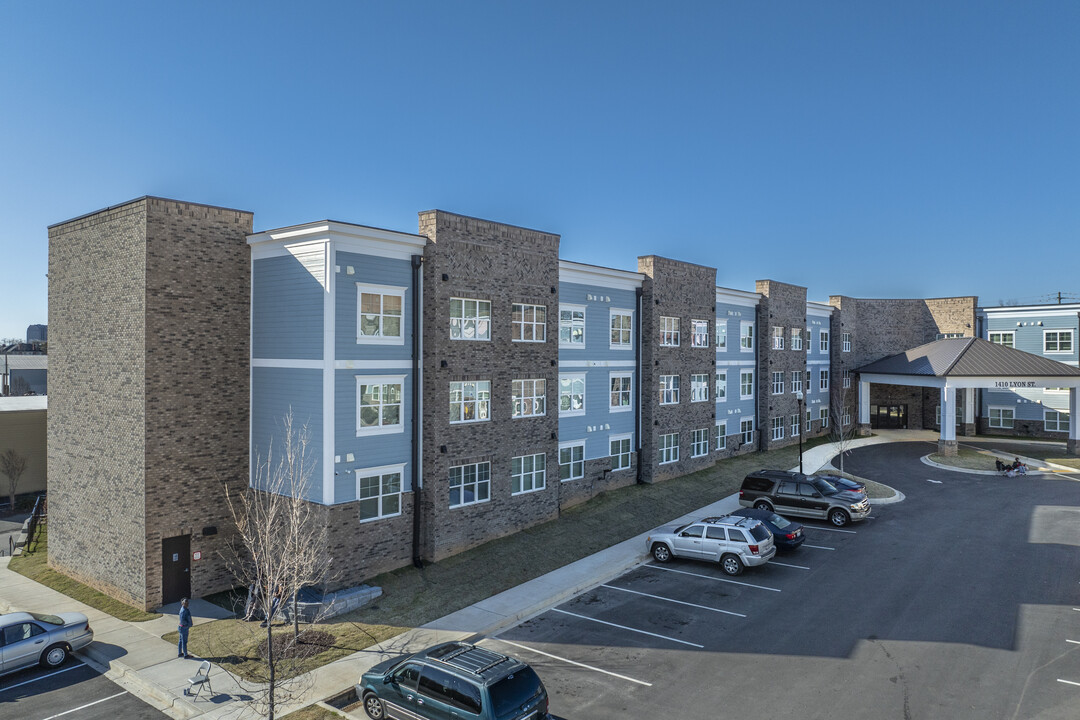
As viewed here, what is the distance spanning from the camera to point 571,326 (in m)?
28.8

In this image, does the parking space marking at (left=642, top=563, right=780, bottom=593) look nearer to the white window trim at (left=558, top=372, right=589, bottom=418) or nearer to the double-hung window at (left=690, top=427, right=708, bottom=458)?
the white window trim at (left=558, top=372, right=589, bottom=418)

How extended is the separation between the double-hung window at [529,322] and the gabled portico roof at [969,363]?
27.9 m

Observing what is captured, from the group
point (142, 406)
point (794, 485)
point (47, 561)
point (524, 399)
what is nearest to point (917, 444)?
point (794, 485)

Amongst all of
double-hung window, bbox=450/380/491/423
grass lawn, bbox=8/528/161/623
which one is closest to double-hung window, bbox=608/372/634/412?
double-hung window, bbox=450/380/491/423

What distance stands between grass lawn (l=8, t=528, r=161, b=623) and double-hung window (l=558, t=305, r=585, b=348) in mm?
17182

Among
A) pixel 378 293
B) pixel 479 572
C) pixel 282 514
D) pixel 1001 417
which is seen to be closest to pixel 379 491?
pixel 282 514

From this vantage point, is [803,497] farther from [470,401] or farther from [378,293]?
[378,293]

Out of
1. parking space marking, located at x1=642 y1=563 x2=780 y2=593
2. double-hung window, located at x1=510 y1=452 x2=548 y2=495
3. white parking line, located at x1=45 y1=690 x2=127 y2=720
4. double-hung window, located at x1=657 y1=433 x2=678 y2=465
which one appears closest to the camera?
white parking line, located at x1=45 y1=690 x2=127 y2=720

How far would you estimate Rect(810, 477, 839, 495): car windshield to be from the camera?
26766mm

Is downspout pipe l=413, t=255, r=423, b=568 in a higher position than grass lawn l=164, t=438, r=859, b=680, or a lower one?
higher

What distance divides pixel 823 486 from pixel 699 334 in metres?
11.4

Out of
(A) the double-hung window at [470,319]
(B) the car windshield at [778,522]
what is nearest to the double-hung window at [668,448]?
(B) the car windshield at [778,522]

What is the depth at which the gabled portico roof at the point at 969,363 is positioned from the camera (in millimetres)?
40188

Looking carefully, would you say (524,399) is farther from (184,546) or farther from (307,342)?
(184,546)
